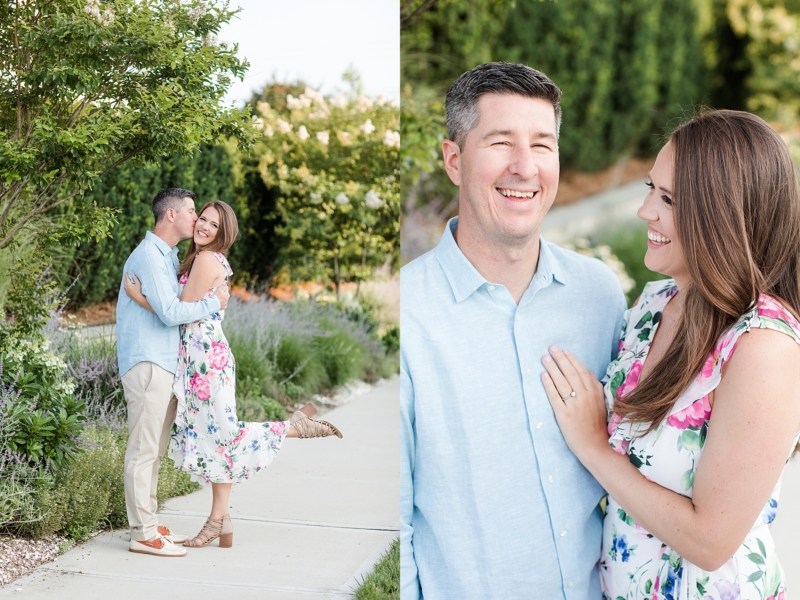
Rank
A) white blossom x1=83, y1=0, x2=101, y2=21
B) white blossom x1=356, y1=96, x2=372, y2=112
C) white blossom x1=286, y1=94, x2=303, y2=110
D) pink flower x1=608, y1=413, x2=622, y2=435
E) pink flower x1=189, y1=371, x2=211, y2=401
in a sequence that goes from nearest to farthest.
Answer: pink flower x1=608, y1=413, x2=622, y2=435
white blossom x1=83, y1=0, x2=101, y2=21
pink flower x1=189, y1=371, x2=211, y2=401
white blossom x1=286, y1=94, x2=303, y2=110
white blossom x1=356, y1=96, x2=372, y2=112

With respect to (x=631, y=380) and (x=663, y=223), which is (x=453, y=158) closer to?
(x=663, y=223)

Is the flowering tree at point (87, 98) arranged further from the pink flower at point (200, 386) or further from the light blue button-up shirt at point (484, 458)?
the light blue button-up shirt at point (484, 458)

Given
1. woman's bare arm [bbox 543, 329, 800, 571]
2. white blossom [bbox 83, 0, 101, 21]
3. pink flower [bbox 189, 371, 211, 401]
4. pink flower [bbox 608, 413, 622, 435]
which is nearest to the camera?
woman's bare arm [bbox 543, 329, 800, 571]

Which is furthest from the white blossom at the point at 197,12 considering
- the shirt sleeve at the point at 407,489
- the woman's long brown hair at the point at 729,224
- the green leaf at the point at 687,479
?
the green leaf at the point at 687,479

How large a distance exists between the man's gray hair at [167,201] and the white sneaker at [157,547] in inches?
36.4

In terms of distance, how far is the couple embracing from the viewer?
1626 mm

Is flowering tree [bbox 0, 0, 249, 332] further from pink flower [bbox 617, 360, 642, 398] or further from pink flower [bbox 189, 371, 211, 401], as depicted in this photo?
pink flower [bbox 617, 360, 642, 398]

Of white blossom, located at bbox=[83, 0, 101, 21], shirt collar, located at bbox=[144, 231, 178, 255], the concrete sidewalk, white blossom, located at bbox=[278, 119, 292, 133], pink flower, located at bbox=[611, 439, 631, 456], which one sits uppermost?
white blossom, located at bbox=[83, 0, 101, 21]

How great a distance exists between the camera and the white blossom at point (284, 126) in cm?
243

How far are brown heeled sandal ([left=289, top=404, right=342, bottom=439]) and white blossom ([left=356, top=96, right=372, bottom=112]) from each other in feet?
3.24

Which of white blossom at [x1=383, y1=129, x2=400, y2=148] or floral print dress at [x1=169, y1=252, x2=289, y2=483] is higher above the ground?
white blossom at [x1=383, y1=129, x2=400, y2=148]

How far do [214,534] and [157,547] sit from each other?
164 millimetres

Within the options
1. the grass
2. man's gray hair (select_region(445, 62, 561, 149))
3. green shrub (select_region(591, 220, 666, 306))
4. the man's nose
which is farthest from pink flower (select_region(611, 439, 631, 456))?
green shrub (select_region(591, 220, 666, 306))

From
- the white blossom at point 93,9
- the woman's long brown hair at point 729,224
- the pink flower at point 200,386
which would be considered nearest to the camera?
the woman's long brown hair at point 729,224
